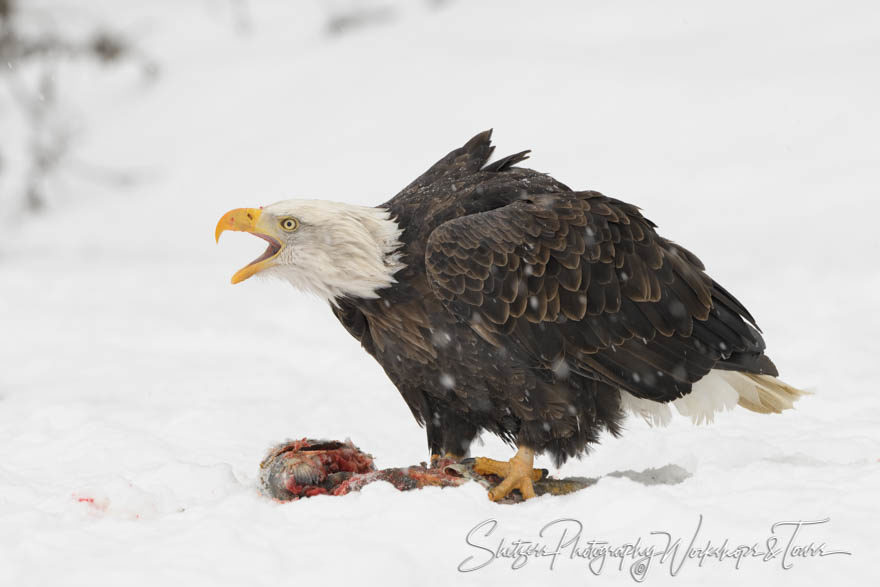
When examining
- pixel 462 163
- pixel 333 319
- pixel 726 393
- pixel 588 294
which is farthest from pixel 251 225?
pixel 333 319

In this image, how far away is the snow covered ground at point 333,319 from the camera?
9.25ft

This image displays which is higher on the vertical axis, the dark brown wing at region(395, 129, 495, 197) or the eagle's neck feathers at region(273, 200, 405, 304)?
the dark brown wing at region(395, 129, 495, 197)

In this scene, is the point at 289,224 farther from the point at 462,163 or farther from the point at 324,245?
the point at 462,163

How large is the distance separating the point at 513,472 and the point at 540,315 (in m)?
0.67

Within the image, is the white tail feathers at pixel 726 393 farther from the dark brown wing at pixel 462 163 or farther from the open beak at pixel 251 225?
the open beak at pixel 251 225

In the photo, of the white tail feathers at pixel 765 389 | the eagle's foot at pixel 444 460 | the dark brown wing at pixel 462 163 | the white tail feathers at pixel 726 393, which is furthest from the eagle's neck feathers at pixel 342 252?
the white tail feathers at pixel 765 389

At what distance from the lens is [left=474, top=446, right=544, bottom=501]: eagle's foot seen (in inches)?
150

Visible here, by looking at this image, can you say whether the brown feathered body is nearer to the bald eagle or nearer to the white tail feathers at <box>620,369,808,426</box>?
the bald eagle

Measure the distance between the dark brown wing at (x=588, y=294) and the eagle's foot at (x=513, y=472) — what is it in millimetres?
408

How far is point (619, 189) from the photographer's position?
11031 mm

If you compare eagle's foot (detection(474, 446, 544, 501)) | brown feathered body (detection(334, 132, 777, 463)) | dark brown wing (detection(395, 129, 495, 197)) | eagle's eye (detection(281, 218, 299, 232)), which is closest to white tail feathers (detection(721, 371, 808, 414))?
brown feathered body (detection(334, 132, 777, 463))

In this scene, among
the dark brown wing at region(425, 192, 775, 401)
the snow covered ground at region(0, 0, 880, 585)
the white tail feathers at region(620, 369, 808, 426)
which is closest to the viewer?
the snow covered ground at region(0, 0, 880, 585)

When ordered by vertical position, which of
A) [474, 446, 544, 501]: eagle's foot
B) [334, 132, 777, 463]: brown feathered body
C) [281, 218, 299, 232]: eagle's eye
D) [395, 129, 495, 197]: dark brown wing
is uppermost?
[395, 129, 495, 197]: dark brown wing

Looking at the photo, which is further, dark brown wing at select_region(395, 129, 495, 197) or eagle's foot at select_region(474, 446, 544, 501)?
dark brown wing at select_region(395, 129, 495, 197)
